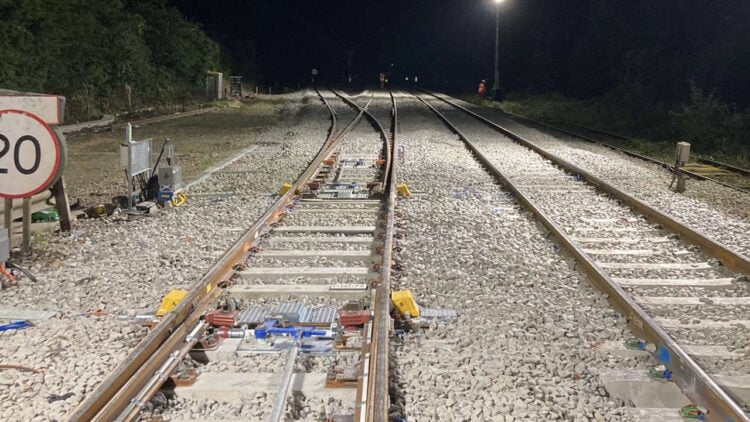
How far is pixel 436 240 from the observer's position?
7.21m

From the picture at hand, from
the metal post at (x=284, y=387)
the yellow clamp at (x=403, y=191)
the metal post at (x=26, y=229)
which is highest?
the yellow clamp at (x=403, y=191)

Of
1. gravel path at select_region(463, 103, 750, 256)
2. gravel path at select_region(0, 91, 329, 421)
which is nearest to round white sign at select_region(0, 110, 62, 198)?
gravel path at select_region(0, 91, 329, 421)

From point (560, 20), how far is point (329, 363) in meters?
57.2

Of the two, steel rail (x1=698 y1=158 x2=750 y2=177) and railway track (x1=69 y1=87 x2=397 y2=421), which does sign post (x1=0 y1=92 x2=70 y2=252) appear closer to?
railway track (x1=69 y1=87 x2=397 y2=421)

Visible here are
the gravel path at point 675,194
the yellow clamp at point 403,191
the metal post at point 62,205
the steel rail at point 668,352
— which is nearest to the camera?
the steel rail at point 668,352

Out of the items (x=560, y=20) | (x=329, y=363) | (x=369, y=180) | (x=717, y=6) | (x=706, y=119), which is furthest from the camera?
(x=560, y=20)

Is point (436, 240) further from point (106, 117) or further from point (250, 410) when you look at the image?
point (106, 117)

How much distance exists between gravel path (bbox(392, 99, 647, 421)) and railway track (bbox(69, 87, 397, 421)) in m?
0.26

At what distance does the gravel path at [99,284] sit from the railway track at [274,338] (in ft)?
1.10

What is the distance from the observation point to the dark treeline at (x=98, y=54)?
22.4 metres

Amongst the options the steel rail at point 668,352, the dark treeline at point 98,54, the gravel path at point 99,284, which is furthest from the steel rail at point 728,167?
the dark treeline at point 98,54

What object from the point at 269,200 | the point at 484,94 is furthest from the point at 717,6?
the point at 269,200

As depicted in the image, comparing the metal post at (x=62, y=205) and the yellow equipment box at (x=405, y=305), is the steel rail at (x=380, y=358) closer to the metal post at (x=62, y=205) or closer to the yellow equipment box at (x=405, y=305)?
the yellow equipment box at (x=405, y=305)

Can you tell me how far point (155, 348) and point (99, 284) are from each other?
70.1 inches
